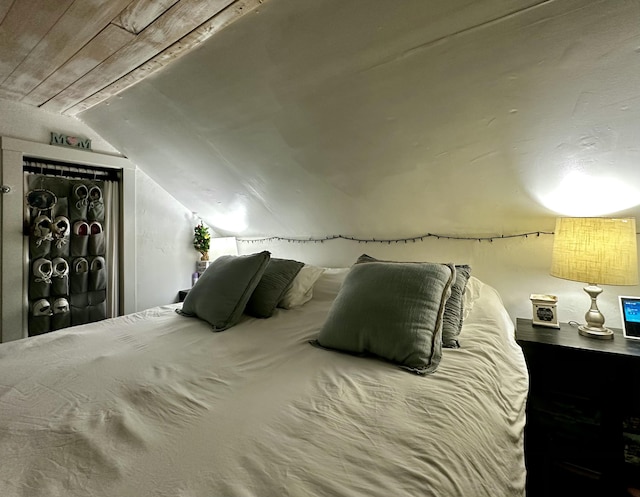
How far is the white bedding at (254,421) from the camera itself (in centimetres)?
66

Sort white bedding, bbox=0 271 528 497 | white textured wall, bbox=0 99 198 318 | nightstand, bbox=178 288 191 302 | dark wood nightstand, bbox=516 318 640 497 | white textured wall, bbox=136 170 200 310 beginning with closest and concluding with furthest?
1. white bedding, bbox=0 271 528 497
2. dark wood nightstand, bbox=516 318 640 497
3. white textured wall, bbox=0 99 198 318
4. white textured wall, bbox=136 170 200 310
5. nightstand, bbox=178 288 191 302

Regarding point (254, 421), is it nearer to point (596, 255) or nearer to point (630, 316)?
point (596, 255)

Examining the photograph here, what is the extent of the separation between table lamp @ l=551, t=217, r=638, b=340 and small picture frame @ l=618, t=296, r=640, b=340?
0.25ft

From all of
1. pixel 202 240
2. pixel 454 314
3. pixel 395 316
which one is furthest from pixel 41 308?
pixel 454 314

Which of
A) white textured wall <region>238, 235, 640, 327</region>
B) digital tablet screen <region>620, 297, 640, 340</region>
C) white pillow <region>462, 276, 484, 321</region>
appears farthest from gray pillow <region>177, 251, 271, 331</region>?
digital tablet screen <region>620, 297, 640, 340</region>

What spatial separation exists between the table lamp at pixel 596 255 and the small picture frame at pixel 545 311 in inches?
5.1

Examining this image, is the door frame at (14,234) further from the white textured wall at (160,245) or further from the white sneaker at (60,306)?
the white textured wall at (160,245)

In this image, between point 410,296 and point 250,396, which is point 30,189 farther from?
point 410,296

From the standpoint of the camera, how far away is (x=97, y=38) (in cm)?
150

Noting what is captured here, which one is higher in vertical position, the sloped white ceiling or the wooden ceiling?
the wooden ceiling

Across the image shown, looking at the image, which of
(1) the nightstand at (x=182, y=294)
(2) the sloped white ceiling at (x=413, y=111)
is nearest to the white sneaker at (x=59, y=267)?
(1) the nightstand at (x=182, y=294)

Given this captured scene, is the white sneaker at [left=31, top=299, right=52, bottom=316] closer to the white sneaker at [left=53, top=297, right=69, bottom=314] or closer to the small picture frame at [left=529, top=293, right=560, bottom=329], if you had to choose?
the white sneaker at [left=53, top=297, right=69, bottom=314]

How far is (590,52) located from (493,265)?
4.02 ft

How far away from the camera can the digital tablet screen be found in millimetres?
1543
